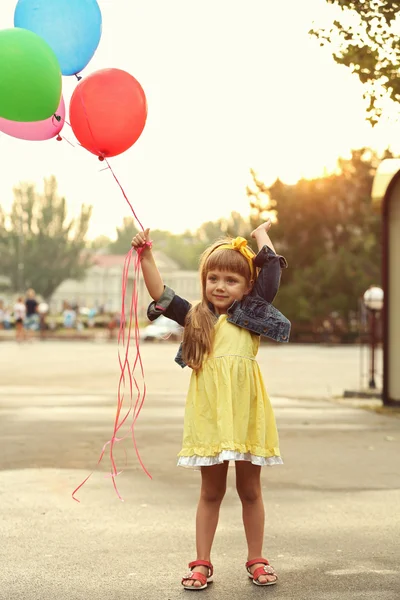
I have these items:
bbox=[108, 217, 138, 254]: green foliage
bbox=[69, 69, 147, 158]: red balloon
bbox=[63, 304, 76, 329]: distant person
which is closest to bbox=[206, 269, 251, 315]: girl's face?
bbox=[69, 69, 147, 158]: red balloon

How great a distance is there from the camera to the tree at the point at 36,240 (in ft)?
354

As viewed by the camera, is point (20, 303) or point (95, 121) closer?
point (95, 121)

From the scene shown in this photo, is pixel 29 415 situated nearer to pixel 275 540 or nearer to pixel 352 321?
pixel 275 540

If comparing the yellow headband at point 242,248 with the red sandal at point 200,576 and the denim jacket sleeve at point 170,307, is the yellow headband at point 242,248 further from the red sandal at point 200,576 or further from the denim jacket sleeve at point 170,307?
the red sandal at point 200,576

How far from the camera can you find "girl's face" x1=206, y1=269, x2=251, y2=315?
15.7 feet

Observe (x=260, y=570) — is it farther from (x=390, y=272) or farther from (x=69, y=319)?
(x=69, y=319)

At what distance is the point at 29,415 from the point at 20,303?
23791 mm

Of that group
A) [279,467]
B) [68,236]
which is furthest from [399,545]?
[68,236]

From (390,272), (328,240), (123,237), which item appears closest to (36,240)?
(123,237)

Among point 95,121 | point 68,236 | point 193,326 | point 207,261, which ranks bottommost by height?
point 193,326

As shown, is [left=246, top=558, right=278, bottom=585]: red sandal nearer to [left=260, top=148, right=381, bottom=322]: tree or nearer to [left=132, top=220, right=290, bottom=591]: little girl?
[left=132, top=220, right=290, bottom=591]: little girl

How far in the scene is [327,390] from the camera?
55.5ft

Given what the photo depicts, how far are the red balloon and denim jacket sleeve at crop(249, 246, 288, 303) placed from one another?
1.11 m

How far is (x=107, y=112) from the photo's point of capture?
17.5ft
